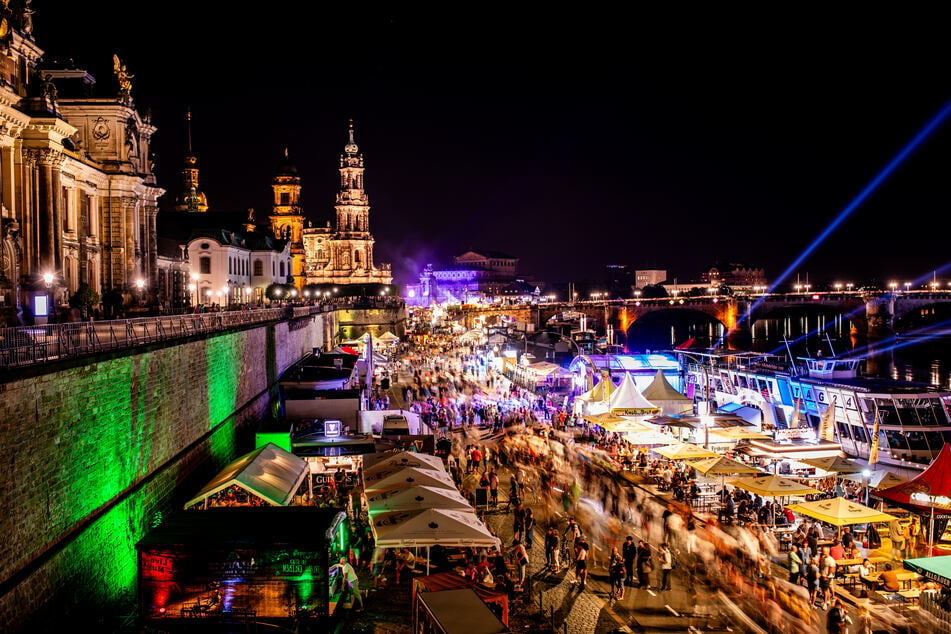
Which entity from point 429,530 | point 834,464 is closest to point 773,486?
point 834,464

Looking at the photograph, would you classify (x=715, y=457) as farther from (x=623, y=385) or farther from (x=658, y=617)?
(x=658, y=617)

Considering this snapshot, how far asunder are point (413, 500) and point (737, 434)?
13.6 metres

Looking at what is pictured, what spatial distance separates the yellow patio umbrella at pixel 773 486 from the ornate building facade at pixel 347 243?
95354mm

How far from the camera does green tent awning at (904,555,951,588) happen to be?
12.7 m

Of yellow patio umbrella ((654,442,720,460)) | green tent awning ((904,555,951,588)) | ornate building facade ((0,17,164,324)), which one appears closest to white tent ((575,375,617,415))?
yellow patio umbrella ((654,442,720,460))

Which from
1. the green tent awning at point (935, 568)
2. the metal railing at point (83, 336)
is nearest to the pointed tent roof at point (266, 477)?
the metal railing at point (83, 336)

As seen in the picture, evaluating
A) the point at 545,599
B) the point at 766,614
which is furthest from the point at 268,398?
the point at 766,614

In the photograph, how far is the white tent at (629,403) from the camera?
2791 cm

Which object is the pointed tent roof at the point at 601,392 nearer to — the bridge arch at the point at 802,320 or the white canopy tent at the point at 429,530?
the white canopy tent at the point at 429,530

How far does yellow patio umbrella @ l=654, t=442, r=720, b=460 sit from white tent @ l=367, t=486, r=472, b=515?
9.01 metres

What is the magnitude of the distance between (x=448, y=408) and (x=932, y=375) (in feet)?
172

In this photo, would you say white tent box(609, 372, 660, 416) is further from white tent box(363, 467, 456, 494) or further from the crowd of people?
white tent box(363, 467, 456, 494)

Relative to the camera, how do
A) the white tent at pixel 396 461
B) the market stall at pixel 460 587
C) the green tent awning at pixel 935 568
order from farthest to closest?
the white tent at pixel 396 461 → the green tent awning at pixel 935 568 → the market stall at pixel 460 587

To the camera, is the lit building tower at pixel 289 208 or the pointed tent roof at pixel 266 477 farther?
the lit building tower at pixel 289 208
